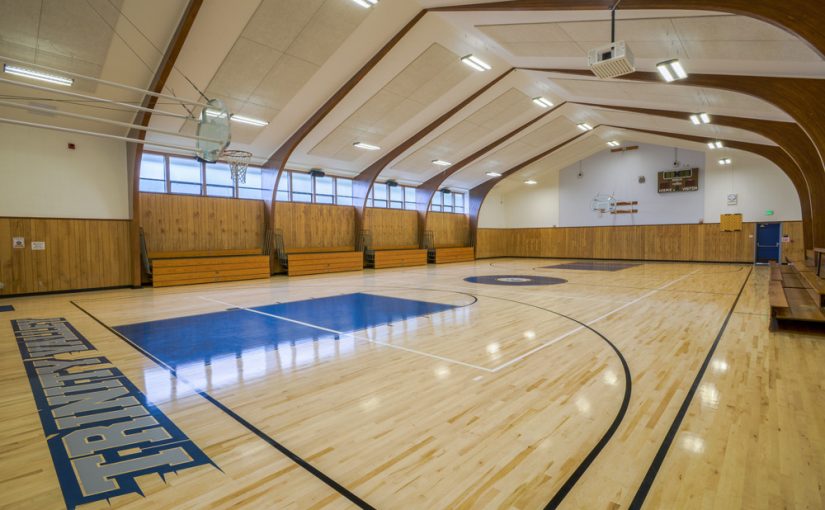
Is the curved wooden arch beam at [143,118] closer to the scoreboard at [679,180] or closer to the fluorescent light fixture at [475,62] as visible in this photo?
the fluorescent light fixture at [475,62]

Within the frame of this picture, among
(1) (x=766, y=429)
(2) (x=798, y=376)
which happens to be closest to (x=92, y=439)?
(1) (x=766, y=429)

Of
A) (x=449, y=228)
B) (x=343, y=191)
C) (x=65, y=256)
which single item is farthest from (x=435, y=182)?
(x=65, y=256)

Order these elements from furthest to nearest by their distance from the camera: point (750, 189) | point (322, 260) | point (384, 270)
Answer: point (750, 189) → point (384, 270) → point (322, 260)

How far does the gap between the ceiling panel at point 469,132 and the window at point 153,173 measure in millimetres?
7934

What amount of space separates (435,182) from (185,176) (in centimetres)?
987

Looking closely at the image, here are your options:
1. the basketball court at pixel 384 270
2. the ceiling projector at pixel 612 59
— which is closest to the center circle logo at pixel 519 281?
the basketball court at pixel 384 270

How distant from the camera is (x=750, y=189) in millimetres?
15656

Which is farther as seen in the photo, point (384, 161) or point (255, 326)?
point (384, 161)

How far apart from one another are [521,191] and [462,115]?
35.4 ft

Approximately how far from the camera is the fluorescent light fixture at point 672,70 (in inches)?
258

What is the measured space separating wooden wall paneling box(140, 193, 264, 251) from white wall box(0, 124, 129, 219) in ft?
2.43

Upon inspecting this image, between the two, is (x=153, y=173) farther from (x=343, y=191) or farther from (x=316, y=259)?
(x=343, y=191)

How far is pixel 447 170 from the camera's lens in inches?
676

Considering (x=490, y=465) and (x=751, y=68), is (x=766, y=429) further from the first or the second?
(x=751, y=68)
